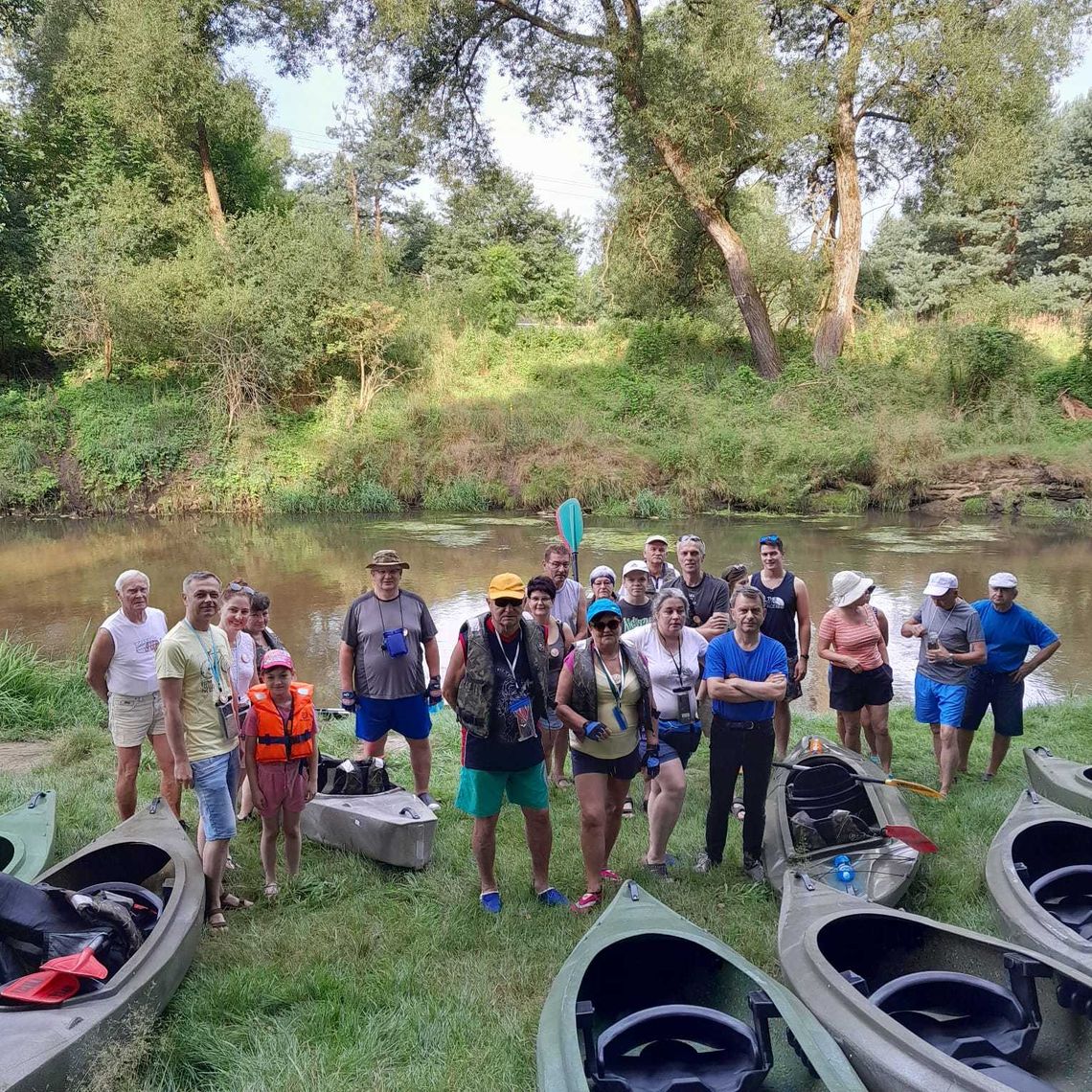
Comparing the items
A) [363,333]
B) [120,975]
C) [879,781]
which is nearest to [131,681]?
[120,975]

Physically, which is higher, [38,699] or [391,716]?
[391,716]

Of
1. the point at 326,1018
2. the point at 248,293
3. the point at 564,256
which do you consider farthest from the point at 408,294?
the point at 326,1018

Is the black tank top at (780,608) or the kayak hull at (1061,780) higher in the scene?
the black tank top at (780,608)

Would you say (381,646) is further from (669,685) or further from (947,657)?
(947,657)

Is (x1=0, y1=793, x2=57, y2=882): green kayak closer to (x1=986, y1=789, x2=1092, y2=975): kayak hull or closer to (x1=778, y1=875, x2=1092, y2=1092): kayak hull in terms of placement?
(x1=778, y1=875, x2=1092, y2=1092): kayak hull

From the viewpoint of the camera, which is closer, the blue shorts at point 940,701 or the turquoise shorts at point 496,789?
the turquoise shorts at point 496,789

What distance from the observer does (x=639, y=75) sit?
20422mm

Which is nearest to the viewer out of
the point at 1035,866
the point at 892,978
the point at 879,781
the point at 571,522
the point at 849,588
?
the point at 892,978

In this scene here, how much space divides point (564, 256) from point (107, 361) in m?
17.3

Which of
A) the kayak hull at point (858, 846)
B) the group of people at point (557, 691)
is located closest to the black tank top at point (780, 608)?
the group of people at point (557, 691)

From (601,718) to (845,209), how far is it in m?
22.0

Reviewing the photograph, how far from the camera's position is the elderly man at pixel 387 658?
17.0 feet

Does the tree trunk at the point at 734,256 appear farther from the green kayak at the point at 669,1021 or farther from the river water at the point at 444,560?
the green kayak at the point at 669,1021

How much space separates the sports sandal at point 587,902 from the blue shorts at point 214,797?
1685mm
